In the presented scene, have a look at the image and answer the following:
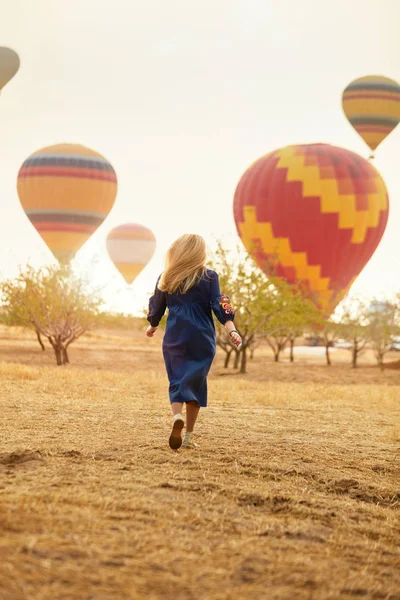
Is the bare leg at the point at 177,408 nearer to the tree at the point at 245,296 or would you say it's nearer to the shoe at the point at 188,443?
the shoe at the point at 188,443

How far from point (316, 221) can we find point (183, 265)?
31530mm

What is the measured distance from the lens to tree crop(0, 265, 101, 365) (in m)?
29.8

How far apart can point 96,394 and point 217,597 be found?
34.5 feet

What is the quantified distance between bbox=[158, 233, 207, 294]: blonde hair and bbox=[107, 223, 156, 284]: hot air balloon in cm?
5954

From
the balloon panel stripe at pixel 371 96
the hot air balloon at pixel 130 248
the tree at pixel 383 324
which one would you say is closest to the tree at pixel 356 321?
the tree at pixel 383 324

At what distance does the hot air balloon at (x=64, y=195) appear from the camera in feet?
151

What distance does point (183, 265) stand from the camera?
7.75 m

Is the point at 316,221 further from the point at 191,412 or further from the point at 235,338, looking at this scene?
the point at 235,338

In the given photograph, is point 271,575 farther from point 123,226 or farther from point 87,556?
point 123,226

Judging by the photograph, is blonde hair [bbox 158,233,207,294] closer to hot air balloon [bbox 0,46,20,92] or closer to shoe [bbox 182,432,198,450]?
shoe [bbox 182,432,198,450]

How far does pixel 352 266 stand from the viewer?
39.2 metres

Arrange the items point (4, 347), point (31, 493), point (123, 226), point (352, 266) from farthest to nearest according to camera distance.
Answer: point (123, 226)
point (4, 347)
point (352, 266)
point (31, 493)

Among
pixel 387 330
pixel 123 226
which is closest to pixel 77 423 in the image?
pixel 387 330

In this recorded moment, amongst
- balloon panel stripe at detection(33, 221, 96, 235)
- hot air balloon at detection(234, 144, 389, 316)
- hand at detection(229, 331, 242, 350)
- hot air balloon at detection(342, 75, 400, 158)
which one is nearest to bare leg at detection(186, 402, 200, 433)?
hand at detection(229, 331, 242, 350)
